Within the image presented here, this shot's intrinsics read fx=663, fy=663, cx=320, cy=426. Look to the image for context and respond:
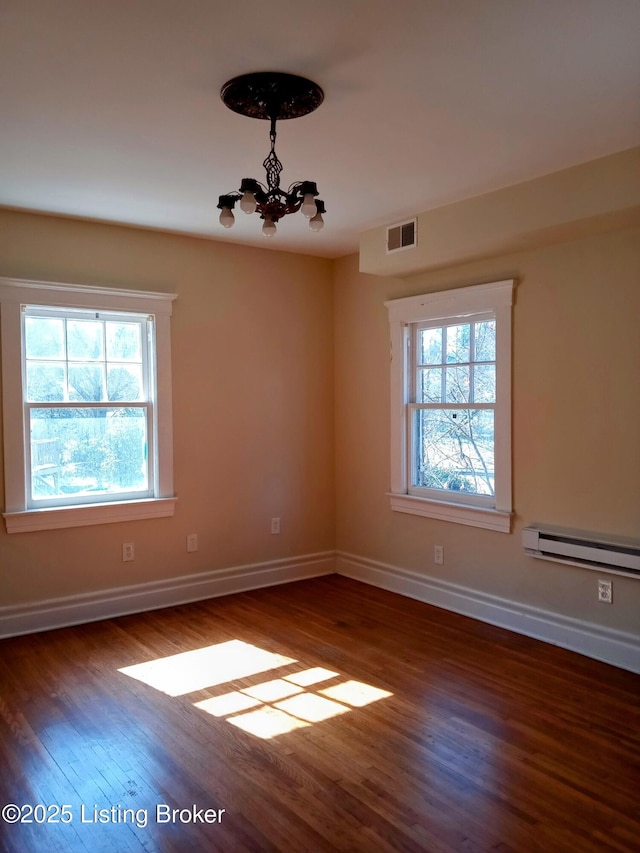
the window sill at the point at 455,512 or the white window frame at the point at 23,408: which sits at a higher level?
the white window frame at the point at 23,408

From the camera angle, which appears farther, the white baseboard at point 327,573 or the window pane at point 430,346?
the window pane at point 430,346

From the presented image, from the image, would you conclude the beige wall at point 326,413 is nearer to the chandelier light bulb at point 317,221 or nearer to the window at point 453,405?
the window at point 453,405

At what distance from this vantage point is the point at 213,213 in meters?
4.14

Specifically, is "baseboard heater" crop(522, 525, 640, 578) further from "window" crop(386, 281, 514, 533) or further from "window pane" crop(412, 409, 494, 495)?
"window pane" crop(412, 409, 494, 495)

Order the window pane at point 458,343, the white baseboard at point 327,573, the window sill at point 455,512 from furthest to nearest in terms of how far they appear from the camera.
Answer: the window pane at point 458,343 < the window sill at point 455,512 < the white baseboard at point 327,573

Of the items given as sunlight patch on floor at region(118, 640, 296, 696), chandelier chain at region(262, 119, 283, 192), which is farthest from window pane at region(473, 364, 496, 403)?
sunlight patch on floor at region(118, 640, 296, 696)

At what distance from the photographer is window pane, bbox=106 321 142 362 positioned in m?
4.45

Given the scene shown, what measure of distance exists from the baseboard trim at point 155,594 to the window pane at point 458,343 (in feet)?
6.63

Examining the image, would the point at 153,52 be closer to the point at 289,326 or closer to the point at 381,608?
the point at 289,326

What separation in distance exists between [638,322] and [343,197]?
1.75 metres

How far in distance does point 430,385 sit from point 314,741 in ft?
8.52

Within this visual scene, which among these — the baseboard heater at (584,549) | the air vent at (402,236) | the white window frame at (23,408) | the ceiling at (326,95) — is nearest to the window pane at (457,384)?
the air vent at (402,236)

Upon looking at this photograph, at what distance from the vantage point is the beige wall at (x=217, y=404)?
418cm

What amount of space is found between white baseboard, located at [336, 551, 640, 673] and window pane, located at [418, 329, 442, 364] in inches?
60.7
